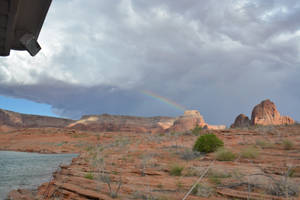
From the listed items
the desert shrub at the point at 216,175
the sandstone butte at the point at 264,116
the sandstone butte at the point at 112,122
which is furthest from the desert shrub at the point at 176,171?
the sandstone butte at the point at 112,122

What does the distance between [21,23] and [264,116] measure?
47.4 m

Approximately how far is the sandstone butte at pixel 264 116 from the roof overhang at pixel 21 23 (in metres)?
43.8

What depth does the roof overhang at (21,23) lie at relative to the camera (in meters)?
2.45

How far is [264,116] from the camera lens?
139 ft

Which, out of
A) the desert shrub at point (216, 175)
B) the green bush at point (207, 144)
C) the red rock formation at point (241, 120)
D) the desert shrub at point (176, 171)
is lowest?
the desert shrub at point (176, 171)

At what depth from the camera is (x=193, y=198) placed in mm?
3812

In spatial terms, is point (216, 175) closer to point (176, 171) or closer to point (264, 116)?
point (176, 171)

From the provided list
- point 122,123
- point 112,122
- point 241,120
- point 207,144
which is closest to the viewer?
point 207,144

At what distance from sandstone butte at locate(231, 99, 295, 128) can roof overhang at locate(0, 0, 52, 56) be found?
4376cm

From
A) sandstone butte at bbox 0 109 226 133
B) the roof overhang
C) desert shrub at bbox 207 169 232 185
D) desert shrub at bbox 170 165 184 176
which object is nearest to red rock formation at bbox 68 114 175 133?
sandstone butte at bbox 0 109 226 133

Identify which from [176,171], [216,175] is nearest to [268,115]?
[176,171]

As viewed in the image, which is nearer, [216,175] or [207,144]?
[216,175]

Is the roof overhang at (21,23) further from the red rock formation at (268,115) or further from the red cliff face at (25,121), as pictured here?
the red cliff face at (25,121)

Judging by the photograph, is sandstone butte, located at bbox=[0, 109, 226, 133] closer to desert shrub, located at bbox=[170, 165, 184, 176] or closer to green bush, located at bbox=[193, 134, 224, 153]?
green bush, located at bbox=[193, 134, 224, 153]
